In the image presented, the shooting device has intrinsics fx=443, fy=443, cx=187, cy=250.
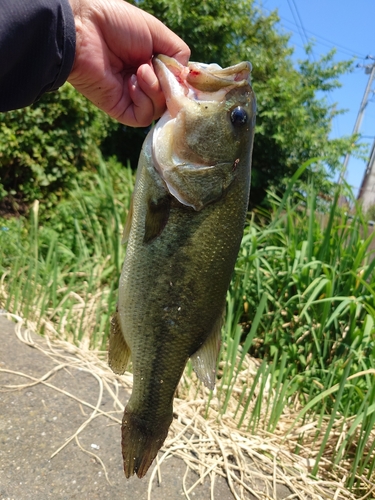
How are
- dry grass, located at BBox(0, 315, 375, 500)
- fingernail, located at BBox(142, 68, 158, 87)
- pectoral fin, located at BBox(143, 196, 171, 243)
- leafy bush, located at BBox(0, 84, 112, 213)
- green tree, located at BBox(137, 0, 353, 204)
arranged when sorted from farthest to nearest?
green tree, located at BBox(137, 0, 353, 204), leafy bush, located at BBox(0, 84, 112, 213), dry grass, located at BBox(0, 315, 375, 500), fingernail, located at BBox(142, 68, 158, 87), pectoral fin, located at BBox(143, 196, 171, 243)

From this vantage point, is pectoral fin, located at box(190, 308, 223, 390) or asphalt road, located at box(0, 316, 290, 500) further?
asphalt road, located at box(0, 316, 290, 500)

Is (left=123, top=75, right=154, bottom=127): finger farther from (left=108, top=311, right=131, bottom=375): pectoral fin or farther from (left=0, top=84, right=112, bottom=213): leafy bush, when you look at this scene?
(left=0, top=84, right=112, bottom=213): leafy bush

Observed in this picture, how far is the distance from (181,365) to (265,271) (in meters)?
2.17

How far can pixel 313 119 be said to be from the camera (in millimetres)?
9531

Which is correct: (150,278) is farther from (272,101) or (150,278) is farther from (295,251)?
(272,101)

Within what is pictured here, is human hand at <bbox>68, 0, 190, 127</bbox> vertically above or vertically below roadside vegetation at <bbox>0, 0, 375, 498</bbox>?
above

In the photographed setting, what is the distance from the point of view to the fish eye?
5.32 feet

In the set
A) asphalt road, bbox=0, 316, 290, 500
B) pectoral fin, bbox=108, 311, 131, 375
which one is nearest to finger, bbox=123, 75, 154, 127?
pectoral fin, bbox=108, 311, 131, 375

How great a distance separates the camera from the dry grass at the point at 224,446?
2.32 m

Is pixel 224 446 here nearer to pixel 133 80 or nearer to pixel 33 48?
pixel 133 80

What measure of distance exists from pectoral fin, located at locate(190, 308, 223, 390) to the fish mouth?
2.64 feet

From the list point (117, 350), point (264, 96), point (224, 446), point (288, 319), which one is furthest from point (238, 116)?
point (264, 96)

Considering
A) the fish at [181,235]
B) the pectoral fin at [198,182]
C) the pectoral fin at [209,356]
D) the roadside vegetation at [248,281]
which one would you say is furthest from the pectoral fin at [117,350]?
the roadside vegetation at [248,281]

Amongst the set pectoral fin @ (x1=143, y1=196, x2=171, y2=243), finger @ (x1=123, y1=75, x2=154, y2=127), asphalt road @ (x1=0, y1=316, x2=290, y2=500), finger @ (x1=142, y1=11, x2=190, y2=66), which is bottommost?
asphalt road @ (x1=0, y1=316, x2=290, y2=500)
